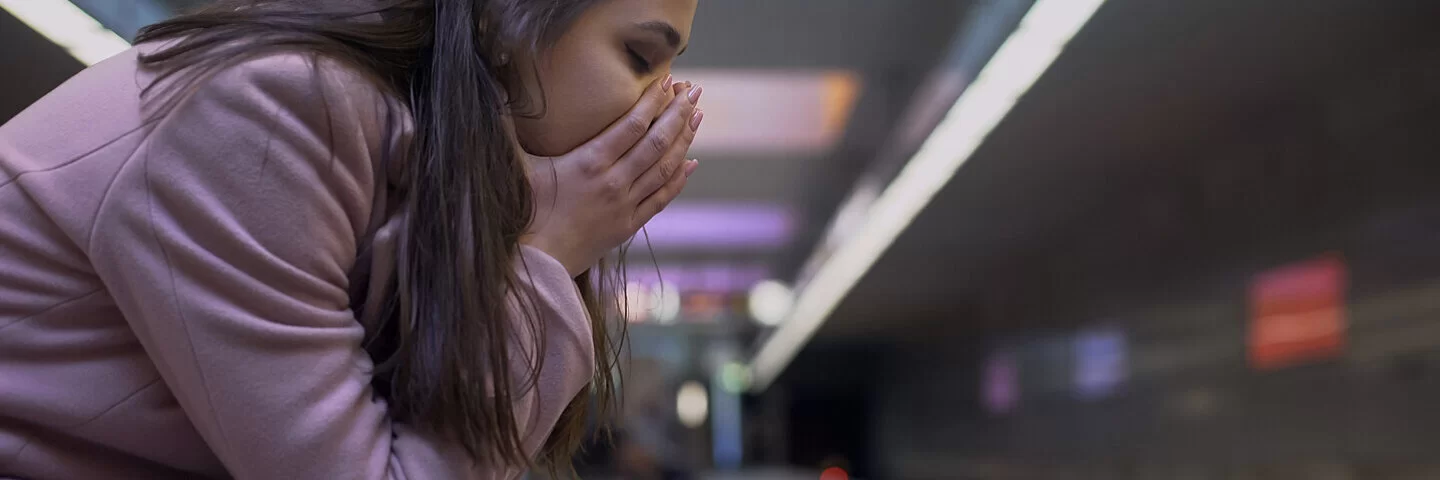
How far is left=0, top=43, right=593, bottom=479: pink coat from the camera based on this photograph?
2.72 feet

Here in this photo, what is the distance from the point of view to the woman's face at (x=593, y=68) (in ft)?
3.51

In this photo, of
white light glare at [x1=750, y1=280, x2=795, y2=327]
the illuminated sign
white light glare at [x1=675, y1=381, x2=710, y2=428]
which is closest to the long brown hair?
the illuminated sign

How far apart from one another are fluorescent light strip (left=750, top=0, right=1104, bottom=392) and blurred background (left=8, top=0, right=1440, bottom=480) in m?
0.03

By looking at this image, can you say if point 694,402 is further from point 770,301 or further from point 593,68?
point 593,68

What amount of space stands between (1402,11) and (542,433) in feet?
21.6

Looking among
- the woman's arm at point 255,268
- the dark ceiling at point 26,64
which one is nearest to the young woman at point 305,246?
the woman's arm at point 255,268

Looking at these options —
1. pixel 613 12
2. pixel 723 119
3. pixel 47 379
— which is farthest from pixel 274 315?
pixel 723 119

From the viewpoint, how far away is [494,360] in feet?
3.03

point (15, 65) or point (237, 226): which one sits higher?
point (15, 65)

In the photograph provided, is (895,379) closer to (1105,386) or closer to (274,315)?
(1105,386)

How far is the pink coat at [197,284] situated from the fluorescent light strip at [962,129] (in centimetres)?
420

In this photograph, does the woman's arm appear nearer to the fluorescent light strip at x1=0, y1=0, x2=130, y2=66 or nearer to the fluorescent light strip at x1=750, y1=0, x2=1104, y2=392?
the fluorescent light strip at x1=0, y1=0, x2=130, y2=66

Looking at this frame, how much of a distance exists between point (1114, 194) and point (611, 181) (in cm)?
1111

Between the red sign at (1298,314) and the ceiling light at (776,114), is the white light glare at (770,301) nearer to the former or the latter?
the ceiling light at (776,114)
